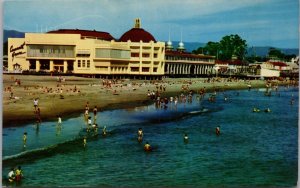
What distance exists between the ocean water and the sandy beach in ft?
1.56

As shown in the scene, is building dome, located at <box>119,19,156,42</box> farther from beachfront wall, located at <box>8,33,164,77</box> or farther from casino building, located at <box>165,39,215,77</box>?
casino building, located at <box>165,39,215,77</box>

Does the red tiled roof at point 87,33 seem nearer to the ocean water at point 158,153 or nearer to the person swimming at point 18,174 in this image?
the ocean water at point 158,153

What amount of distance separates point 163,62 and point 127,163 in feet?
20.9

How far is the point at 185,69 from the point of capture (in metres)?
20.4

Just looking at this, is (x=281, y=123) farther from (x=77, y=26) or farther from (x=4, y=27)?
(x=4, y=27)

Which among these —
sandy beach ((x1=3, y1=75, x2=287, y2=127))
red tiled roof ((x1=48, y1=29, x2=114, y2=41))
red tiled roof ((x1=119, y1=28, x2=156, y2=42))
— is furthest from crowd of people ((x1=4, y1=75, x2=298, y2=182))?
red tiled roof ((x1=48, y1=29, x2=114, y2=41))

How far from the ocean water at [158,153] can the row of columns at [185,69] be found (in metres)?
2.94

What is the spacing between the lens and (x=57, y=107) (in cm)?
1501

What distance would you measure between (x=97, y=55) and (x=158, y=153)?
563 centimetres

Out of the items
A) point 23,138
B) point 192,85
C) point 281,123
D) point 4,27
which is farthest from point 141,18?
point 192,85

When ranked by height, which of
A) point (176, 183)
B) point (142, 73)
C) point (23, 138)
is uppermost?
point (142, 73)

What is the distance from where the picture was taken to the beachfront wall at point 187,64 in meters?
18.5

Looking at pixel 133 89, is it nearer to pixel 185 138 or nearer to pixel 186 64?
pixel 185 138

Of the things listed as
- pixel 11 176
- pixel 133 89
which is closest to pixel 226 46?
pixel 133 89
